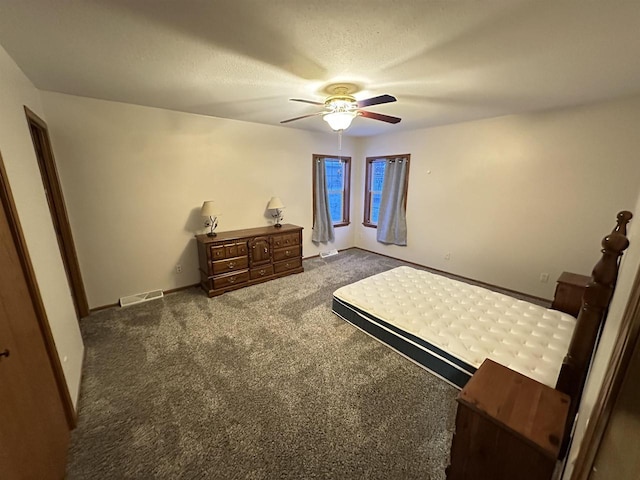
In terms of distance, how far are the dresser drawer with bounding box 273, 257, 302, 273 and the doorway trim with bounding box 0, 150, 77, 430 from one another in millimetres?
2665

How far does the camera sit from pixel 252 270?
3814 millimetres

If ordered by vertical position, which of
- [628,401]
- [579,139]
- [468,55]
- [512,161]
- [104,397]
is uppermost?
[468,55]

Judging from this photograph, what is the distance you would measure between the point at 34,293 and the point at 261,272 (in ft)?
8.43

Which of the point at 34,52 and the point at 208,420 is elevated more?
the point at 34,52

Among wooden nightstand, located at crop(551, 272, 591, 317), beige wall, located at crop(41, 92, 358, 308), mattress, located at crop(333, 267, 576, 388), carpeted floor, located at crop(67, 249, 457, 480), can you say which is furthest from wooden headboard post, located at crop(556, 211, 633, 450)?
beige wall, located at crop(41, 92, 358, 308)

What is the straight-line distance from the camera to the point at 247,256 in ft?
12.3

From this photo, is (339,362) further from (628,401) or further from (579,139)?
(579,139)

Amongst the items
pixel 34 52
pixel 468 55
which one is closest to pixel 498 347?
pixel 468 55

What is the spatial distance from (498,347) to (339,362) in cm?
123

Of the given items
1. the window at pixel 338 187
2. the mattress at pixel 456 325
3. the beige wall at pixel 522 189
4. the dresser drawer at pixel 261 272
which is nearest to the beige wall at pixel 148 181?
the dresser drawer at pixel 261 272

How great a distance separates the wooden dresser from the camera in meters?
3.45

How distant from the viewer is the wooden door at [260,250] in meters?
3.76

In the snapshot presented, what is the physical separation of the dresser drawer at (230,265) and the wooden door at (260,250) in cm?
12

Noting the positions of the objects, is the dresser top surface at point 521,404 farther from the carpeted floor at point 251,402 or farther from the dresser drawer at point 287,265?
the dresser drawer at point 287,265
